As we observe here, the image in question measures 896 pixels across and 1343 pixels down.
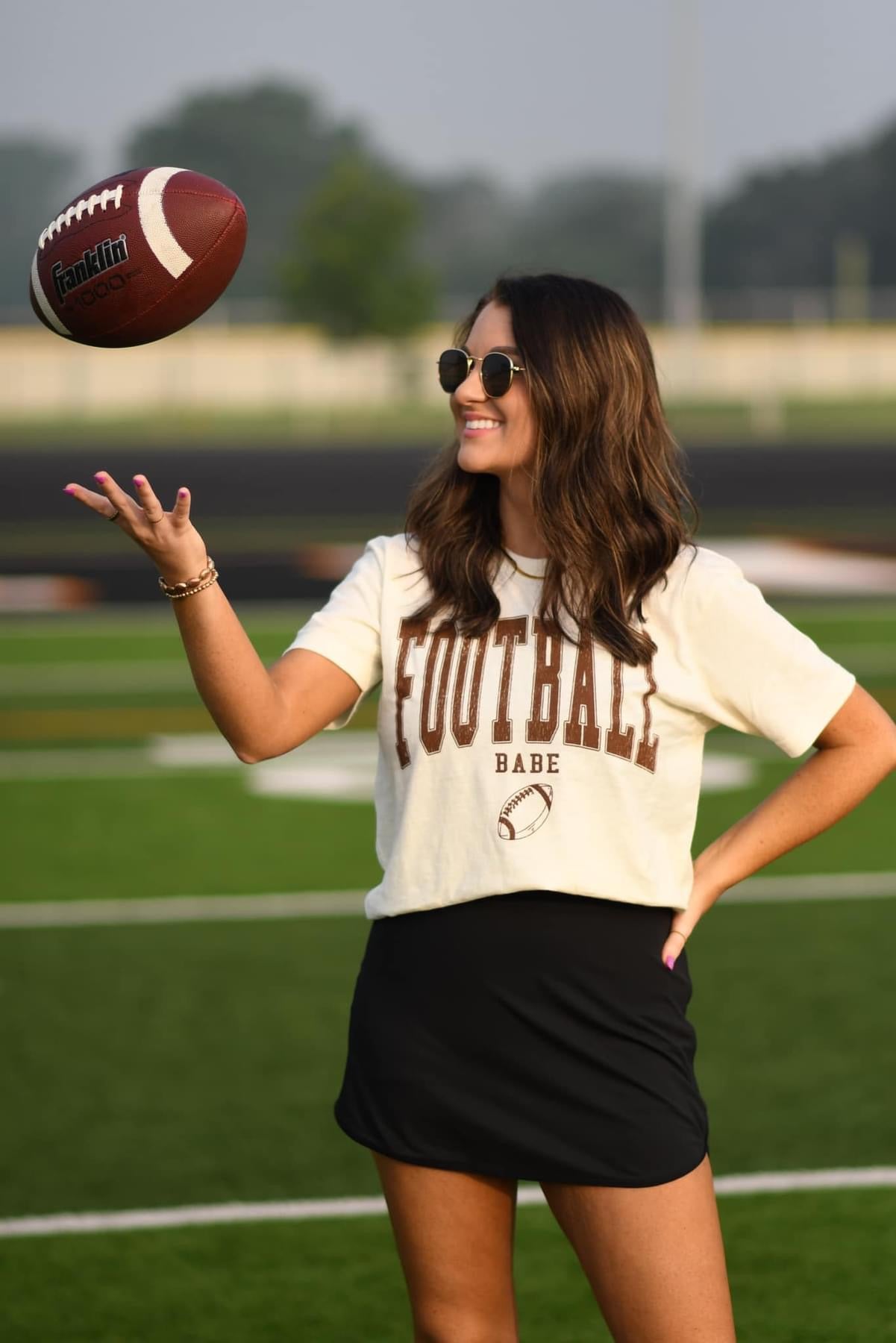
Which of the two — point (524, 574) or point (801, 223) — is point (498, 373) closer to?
point (524, 574)

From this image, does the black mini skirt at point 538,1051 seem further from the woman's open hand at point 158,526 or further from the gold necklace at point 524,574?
the woman's open hand at point 158,526

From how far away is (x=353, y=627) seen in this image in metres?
2.76

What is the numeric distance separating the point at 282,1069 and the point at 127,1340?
1.59 m

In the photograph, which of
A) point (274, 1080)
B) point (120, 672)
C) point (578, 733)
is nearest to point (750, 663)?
point (578, 733)

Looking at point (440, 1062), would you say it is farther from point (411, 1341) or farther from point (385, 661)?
point (411, 1341)

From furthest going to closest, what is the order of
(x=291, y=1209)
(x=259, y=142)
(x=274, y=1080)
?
(x=259, y=142)
(x=274, y=1080)
(x=291, y=1209)

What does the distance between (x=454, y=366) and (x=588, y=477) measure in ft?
0.77

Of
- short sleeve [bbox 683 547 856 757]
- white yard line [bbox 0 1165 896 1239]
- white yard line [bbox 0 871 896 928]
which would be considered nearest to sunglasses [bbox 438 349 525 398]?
short sleeve [bbox 683 547 856 757]

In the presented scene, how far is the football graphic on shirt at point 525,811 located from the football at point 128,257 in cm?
94

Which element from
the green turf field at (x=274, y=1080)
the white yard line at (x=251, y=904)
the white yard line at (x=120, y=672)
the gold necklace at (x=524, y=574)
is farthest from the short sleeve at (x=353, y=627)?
the white yard line at (x=120, y=672)

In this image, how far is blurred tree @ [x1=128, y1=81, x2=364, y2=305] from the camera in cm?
11988

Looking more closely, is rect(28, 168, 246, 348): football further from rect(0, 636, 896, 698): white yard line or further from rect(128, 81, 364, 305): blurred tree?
rect(128, 81, 364, 305): blurred tree

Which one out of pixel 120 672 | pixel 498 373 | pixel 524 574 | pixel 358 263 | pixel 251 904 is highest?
pixel 498 373

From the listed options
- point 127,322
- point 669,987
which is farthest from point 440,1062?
point 127,322
